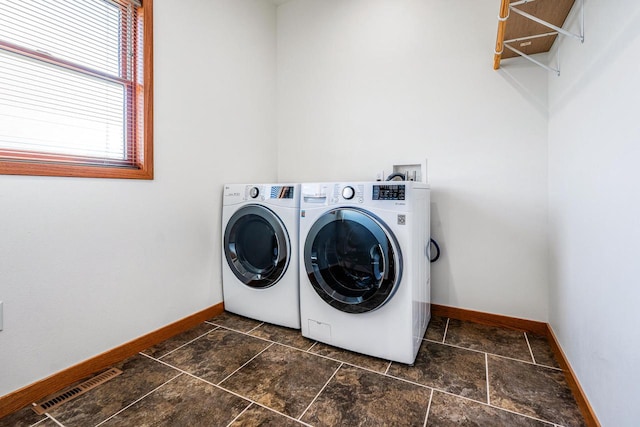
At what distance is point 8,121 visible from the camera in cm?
127

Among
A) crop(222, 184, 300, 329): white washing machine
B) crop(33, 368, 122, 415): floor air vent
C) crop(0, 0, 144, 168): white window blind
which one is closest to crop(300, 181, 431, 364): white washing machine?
crop(222, 184, 300, 329): white washing machine

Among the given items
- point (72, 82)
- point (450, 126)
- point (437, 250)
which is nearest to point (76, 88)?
point (72, 82)

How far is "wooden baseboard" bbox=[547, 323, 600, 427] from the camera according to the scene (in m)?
1.09

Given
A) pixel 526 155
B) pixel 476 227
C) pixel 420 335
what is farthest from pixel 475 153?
pixel 420 335

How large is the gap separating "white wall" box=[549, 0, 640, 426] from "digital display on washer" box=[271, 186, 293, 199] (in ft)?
4.82

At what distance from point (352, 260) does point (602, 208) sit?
106 cm

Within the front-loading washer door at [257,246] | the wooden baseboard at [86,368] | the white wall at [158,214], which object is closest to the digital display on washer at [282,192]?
the front-loading washer door at [257,246]

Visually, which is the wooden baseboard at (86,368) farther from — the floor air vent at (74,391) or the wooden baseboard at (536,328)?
the wooden baseboard at (536,328)

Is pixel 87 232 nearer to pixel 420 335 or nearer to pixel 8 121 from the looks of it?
pixel 8 121

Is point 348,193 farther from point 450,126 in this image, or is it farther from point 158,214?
point 158,214

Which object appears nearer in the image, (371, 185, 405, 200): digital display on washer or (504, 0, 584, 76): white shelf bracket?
(504, 0, 584, 76): white shelf bracket

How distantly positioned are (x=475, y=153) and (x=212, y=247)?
1997mm

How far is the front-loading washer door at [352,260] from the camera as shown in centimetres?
147

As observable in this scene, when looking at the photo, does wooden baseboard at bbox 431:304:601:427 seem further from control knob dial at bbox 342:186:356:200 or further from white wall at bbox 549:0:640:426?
control knob dial at bbox 342:186:356:200
